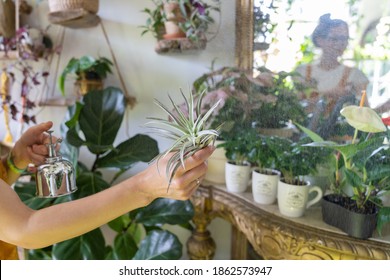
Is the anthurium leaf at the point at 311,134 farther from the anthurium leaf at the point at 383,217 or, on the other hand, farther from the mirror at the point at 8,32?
Answer: the mirror at the point at 8,32

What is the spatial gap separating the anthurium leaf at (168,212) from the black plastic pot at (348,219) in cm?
38

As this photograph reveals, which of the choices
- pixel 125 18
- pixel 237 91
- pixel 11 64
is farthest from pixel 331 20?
pixel 11 64

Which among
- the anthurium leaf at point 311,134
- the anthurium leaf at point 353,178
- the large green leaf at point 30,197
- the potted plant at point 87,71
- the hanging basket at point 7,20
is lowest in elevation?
the large green leaf at point 30,197

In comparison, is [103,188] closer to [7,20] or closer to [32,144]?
[32,144]

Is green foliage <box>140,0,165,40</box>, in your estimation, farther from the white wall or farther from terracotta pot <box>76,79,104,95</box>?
terracotta pot <box>76,79,104,95</box>

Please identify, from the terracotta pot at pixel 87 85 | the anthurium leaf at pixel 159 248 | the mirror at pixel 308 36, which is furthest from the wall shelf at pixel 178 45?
the anthurium leaf at pixel 159 248

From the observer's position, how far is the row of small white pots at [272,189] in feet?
2.14

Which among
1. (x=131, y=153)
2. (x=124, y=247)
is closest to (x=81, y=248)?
(x=124, y=247)

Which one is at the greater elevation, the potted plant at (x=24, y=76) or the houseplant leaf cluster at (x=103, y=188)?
the potted plant at (x=24, y=76)

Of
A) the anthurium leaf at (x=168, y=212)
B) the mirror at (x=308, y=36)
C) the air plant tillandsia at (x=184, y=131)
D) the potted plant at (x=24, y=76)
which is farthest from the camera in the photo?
the potted plant at (x=24, y=76)

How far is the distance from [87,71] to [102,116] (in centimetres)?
26

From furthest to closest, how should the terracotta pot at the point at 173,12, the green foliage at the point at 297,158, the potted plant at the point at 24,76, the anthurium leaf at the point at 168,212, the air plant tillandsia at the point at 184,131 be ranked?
1. the potted plant at the point at 24,76
2. the anthurium leaf at the point at 168,212
3. the terracotta pot at the point at 173,12
4. the green foliage at the point at 297,158
5. the air plant tillandsia at the point at 184,131

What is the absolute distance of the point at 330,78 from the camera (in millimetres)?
528
